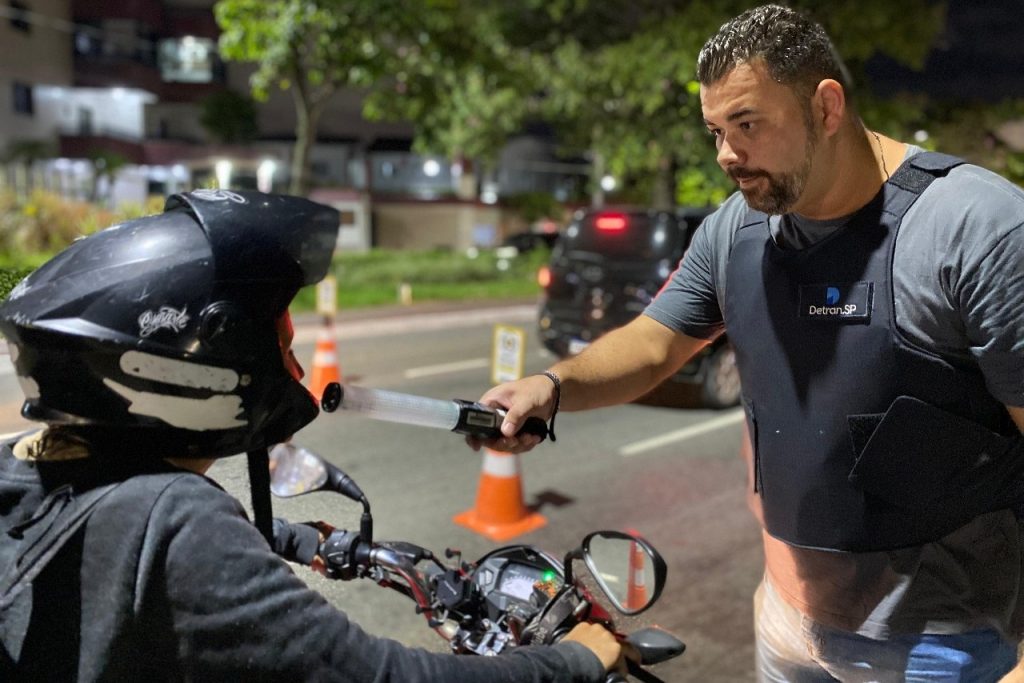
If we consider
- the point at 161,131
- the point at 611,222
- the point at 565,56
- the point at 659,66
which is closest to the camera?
the point at 611,222

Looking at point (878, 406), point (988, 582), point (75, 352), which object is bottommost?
→ point (988, 582)

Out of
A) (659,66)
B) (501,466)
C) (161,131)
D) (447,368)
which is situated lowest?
(447,368)

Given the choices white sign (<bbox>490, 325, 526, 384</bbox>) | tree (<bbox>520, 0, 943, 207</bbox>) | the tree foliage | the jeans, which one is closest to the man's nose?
the jeans

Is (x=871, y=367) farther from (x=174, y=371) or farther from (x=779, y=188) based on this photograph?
(x=174, y=371)

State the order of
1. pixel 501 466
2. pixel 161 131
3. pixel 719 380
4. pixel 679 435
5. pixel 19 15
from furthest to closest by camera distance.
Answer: pixel 161 131 < pixel 19 15 < pixel 719 380 < pixel 679 435 < pixel 501 466

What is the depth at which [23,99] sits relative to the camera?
108 ft

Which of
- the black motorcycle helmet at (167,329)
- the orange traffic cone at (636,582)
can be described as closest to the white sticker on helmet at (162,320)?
the black motorcycle helmet at (167,329)

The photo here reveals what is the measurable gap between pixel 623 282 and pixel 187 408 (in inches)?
285

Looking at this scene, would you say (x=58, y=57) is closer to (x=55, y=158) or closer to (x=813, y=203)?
(x=55, y=158)

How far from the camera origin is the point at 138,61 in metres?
40.7

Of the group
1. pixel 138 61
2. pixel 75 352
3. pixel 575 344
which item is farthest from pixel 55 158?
pixel 75 352

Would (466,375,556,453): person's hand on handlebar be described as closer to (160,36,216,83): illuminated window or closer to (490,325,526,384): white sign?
(490,325,526,384): white sign

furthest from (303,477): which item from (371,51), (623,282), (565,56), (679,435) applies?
(565,56)

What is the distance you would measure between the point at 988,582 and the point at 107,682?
1.60 m
